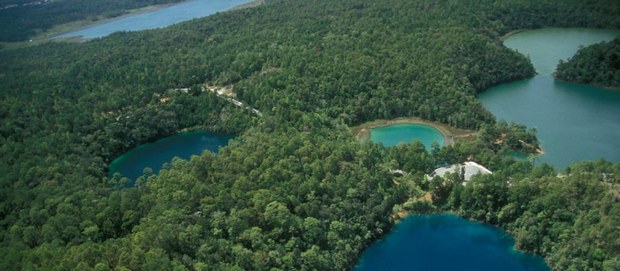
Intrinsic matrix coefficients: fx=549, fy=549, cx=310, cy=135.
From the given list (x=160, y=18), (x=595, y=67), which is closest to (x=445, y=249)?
(x=595, y=67)

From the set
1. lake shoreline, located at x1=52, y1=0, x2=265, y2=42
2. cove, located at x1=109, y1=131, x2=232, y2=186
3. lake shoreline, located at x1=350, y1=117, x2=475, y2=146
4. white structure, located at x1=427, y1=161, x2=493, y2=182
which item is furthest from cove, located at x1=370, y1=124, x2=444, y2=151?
lake shoreline, located at x1=52, y1=0, x2=265, y2=42

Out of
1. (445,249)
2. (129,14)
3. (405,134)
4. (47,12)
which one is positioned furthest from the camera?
(129,14)

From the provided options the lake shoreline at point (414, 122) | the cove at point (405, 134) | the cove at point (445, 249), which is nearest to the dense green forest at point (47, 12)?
the lake shoreline at point (414, 122)

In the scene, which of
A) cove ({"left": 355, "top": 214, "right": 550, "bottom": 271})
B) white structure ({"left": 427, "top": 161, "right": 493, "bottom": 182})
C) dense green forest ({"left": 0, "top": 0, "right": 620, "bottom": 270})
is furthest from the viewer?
white structure ({"left": 427, "top": 161, "right": 493, "bottom": 182})

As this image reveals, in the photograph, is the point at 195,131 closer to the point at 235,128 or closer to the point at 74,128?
the point at 235,128

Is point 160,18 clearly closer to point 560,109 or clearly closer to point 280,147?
point 280,147

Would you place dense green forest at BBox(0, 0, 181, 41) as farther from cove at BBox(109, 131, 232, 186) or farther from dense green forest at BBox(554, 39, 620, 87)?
dense green forest at BBox(554, 39, 620, 87)
